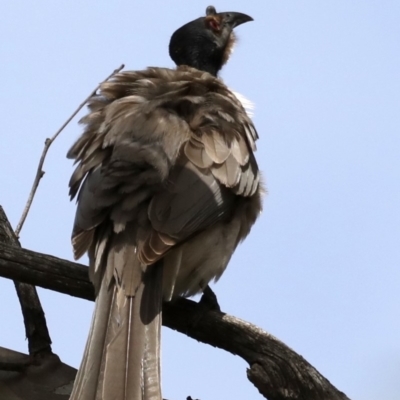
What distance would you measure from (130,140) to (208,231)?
65 cm

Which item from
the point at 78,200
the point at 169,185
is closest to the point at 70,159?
the point at 78,200

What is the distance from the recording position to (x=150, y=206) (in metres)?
4.62

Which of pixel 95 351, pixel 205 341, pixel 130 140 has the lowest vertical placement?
pixel 95 351

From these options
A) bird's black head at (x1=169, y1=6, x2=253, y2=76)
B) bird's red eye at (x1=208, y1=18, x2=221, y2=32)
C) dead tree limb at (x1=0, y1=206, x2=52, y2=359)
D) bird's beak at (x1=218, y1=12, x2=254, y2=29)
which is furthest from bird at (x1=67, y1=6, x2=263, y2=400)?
bird's beak at (x1=218, y1=12, x2=254, y2=29)

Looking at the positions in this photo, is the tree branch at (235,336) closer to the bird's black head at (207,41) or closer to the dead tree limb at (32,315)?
the dead tree limb at (32,315)

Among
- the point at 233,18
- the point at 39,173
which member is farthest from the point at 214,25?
the point at 39,173

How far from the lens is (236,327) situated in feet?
14.8

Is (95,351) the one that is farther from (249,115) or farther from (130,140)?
(249,115)

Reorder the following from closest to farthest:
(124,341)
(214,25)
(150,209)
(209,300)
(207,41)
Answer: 1. (124,341)
2. (150,209)
3. (209,300)
4. (207,41)
5. (214,25)

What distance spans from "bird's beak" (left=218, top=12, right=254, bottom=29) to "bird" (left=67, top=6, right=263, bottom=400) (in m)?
2.37

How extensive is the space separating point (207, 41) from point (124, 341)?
4.17 meters

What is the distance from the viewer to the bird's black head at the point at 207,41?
308 inches

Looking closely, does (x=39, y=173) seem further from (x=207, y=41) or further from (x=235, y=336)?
(x=207, y=41)

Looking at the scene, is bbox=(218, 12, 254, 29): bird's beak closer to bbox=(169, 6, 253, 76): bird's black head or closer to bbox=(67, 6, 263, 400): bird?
bbox=(169, 6, 253, 76): bird's black head
